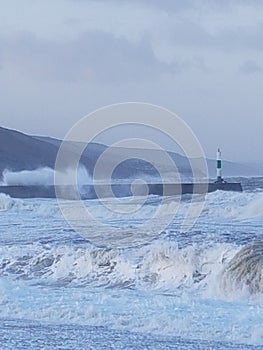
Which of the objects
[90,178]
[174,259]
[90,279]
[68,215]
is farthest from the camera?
[90,178]

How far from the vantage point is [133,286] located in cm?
909

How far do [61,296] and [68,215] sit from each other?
32.2ft

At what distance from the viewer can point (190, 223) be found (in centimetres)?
1476

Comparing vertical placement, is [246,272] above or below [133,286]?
above

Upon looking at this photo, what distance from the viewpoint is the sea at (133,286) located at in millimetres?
6344

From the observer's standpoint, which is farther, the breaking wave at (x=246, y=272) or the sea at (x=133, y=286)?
the breaking wave at (x=246, y=272)

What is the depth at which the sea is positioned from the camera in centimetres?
634

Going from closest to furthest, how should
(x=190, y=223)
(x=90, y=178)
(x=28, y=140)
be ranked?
1. (x=190, y=223)
2. (x=90, y=178)
3. (x=28, y=140)

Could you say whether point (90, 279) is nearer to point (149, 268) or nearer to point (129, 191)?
point (149, 268)

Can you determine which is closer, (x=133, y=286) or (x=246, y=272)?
(x=246, y=272)

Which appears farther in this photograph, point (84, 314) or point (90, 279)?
point (90, 279)

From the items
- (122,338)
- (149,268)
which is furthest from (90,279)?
(122,338)

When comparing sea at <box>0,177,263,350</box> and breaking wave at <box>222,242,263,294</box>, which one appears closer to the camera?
sea at <box>0,177,263,350</box>

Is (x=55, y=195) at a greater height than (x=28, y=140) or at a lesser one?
lesser
